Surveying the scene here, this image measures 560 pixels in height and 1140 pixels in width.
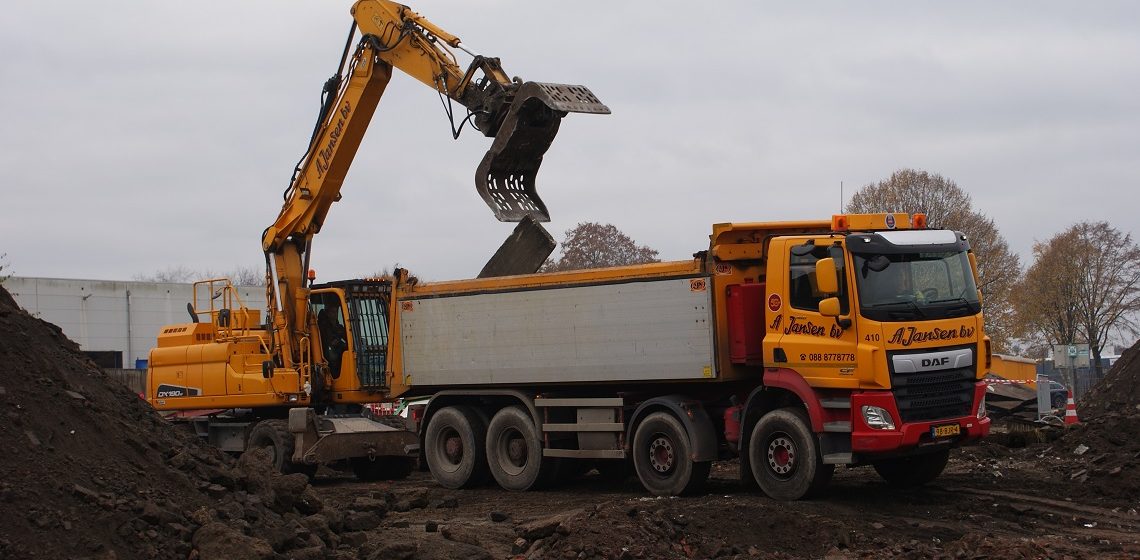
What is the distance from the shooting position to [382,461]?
19.0 meters

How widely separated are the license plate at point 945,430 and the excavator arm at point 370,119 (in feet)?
20.0

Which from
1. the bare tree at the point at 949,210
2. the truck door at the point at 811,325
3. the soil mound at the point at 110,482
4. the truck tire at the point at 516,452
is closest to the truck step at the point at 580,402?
the truck tire at the point at 516,452

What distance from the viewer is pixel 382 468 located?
62.3ft

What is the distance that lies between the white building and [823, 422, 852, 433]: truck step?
37814mm

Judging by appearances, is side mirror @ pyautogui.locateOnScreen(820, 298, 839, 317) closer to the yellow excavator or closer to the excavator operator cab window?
the yellow excavator

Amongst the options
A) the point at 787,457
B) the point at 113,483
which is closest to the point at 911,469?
the point at 787,457

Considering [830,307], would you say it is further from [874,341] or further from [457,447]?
[457,447]

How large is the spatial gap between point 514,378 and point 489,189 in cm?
265

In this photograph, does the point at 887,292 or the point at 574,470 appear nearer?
the point at 887,292

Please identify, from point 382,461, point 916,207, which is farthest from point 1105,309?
point 382,461

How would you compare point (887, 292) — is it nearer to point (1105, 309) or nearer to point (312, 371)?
point (312, 371)

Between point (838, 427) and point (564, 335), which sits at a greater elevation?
point (564, 335)

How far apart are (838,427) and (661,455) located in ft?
8.40

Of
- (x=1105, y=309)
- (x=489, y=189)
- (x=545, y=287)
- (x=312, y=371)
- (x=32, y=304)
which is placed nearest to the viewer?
(x=545, y=287)
